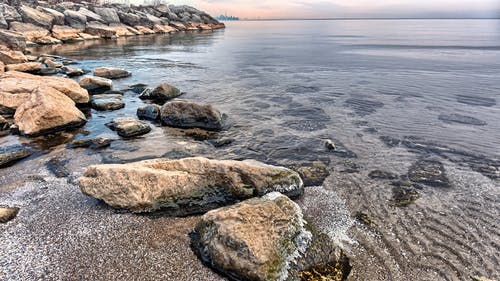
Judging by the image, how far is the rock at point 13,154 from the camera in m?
9.14

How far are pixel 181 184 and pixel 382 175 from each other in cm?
571

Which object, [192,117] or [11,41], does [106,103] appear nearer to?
[192,117]

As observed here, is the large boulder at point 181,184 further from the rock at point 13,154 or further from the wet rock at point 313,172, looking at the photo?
the rock at point 13,154

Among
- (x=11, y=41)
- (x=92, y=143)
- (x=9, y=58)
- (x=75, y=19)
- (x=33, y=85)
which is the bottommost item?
(x=92, y=143)

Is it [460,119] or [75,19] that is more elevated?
[75,19]

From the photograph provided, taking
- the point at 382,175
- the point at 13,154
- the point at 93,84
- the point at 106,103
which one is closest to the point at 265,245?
the point at 382,175

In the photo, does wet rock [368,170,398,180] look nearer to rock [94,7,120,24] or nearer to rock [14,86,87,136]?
rock [14,86,87,136]

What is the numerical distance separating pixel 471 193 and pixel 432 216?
1880mm

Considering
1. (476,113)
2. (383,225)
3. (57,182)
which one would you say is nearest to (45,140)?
(57,182)

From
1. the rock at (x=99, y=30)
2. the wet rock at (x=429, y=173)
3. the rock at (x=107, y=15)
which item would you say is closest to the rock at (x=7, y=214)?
the wet rock at (x=429, y=173)

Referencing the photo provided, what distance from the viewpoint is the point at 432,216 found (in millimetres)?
6969

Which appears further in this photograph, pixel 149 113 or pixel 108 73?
pixel 108 73

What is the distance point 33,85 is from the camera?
46.3ft

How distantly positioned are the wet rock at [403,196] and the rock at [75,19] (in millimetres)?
70760
